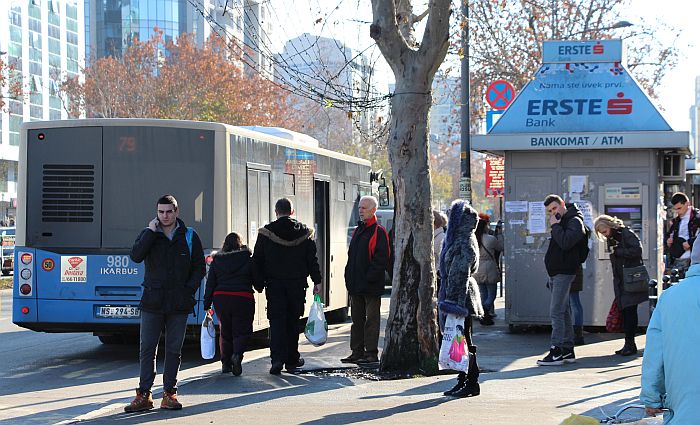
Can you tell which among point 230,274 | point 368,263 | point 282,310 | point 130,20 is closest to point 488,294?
point 368,263

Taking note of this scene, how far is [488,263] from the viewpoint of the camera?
18.0 meters

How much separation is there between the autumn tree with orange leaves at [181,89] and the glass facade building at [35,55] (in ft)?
41.4

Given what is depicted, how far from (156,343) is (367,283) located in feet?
12.0

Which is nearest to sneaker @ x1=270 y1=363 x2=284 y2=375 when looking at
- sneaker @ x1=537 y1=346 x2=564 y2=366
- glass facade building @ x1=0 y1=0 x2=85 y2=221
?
sneaker @ x1=537 y1=346 x2=564 y2=366

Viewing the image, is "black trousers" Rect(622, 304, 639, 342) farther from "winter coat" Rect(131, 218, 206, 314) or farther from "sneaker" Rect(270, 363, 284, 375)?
"winter coat" Rect(131, 218, 206, 314)

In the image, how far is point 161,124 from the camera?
13453 mm

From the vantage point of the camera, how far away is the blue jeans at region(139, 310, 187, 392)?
375 inches

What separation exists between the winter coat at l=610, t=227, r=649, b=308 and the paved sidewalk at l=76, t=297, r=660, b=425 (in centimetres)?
68

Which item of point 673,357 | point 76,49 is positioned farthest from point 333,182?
point 76,49

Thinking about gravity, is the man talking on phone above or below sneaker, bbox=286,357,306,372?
above

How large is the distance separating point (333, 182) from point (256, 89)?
Answer: 136ft

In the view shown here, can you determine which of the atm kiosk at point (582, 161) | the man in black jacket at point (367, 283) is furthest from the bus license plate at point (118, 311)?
the atm kiosk at point (582, 161)

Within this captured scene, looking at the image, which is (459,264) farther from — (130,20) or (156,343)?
(130,20)

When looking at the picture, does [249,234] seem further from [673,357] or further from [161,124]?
[673,357]
